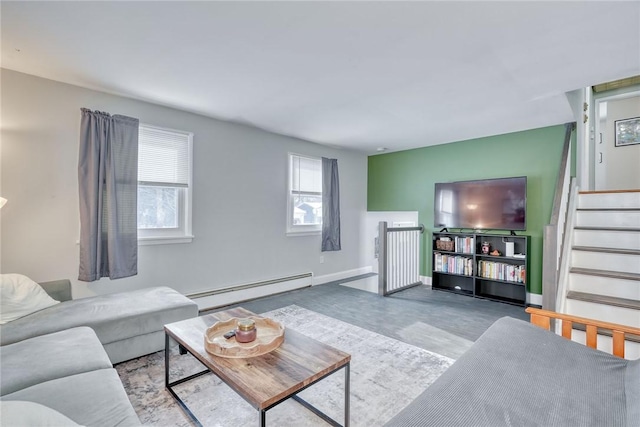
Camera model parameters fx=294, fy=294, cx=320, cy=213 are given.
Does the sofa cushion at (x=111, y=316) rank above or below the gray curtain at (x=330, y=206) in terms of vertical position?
below

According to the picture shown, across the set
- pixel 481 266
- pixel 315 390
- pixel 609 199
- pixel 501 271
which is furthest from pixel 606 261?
pixel 315 390

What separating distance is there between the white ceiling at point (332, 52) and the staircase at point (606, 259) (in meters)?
1.17

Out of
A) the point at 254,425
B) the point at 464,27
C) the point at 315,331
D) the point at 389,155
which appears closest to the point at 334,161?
the point at 389,155

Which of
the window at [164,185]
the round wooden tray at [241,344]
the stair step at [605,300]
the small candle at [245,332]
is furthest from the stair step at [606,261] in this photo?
the window at [164,185]

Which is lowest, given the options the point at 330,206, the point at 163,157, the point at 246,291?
the point at 246,291

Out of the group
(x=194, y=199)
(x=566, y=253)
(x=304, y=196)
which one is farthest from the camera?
(x=304, y=196)

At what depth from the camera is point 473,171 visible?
459 centimetres

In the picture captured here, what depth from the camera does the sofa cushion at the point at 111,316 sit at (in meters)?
1.93

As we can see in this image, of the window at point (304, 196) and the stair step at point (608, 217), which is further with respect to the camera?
the window at point (304, 196)

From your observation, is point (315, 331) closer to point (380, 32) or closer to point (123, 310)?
point (123, 310)

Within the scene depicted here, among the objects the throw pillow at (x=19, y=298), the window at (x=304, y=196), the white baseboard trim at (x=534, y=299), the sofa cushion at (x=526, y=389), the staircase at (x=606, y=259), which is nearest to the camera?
the sofa cushion at (x=526, y=389)

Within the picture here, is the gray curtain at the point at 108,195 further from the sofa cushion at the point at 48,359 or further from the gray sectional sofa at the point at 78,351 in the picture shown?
the sofa cushion at the point at 48,359

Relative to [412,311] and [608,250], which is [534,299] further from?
[412,311]

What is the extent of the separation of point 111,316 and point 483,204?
454 cm
